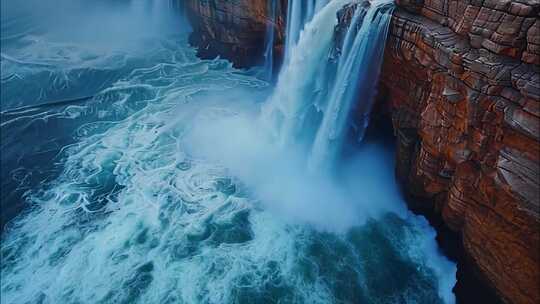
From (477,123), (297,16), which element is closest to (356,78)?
(477,123)

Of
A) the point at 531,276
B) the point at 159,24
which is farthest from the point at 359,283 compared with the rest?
the point at 159,24

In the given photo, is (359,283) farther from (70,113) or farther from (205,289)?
(70,113)

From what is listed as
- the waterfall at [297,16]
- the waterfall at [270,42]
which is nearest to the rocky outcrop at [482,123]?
the waterfall at [297,16]

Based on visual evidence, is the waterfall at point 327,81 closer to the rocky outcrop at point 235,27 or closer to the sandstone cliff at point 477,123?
the sandstone cliff at point 477,123

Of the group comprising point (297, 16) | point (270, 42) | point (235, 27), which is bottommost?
point (270, 42)

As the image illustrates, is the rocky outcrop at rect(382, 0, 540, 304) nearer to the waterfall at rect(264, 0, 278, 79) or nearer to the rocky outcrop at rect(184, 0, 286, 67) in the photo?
the waterfall at rect(264, 0, 278, 79)

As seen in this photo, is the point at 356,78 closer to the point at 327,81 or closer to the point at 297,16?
the point at 327,81
